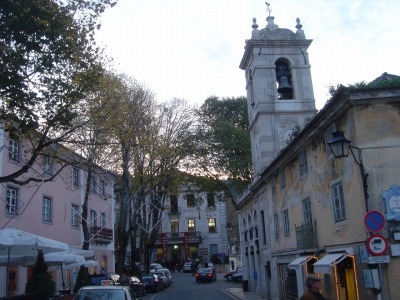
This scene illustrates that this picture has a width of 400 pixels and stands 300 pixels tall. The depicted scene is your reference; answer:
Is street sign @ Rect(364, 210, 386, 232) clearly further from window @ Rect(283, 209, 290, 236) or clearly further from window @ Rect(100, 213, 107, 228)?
window @ Rect(100, 213, 107, 228)

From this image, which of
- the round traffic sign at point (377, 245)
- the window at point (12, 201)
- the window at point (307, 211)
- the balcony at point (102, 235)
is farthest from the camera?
the balcony at point (102, 235)

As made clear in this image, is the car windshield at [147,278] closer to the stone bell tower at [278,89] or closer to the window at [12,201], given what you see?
the stone bell tower at [278,89]

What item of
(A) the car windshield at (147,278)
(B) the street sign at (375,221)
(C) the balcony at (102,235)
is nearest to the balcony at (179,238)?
(C) the balcony at (102,235)

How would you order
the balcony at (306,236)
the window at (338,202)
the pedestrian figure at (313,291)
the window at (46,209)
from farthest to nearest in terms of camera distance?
1. the window at (46,209)
2. the balcony at (306,236)
3. the window at (338,202)
4. the pedestrian figure at (313,291)

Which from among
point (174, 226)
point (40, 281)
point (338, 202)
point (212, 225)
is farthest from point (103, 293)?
point (174, 226)

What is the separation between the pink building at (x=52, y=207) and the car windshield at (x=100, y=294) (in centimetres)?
579

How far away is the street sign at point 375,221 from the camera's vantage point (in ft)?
28.8

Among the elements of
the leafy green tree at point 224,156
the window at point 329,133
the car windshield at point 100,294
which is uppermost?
the leafy green tree at point 224,156

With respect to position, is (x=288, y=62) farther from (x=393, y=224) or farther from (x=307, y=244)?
(x=393, y=224)

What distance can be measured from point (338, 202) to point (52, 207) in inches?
732

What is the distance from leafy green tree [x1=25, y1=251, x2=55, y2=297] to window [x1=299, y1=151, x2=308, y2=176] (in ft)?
33.4

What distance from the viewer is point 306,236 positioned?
1611 centimetres

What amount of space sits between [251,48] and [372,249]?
18811 millimetres

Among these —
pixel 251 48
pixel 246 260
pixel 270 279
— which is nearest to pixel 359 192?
pixel 270 279
